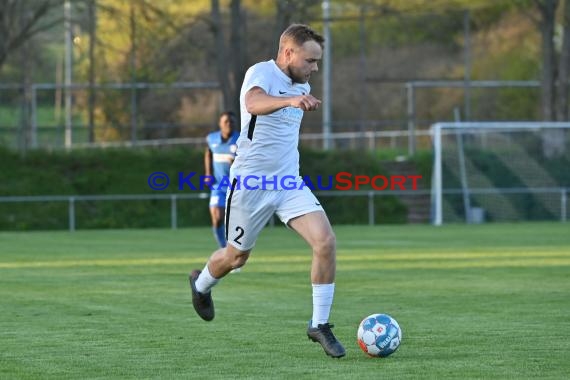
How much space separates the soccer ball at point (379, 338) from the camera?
8.98 metres

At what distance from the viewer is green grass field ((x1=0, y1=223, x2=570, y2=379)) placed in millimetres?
8664

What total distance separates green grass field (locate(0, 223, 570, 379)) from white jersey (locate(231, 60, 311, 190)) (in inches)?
47.3

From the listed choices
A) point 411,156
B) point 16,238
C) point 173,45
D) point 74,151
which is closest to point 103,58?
point 173,45

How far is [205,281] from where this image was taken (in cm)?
1024

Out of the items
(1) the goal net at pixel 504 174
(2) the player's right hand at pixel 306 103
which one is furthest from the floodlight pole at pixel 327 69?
(2) the player's right hand at pixel 306 103

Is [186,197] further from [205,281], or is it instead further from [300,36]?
[300,36]

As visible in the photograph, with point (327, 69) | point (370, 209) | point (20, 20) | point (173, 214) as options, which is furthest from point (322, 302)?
point (327, 69)

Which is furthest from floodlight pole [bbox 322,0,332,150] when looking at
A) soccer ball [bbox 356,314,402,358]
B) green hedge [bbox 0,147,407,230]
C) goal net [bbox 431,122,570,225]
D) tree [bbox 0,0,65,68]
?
soccer ball [bbox 356,314,402,358]

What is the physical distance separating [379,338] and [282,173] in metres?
1.37

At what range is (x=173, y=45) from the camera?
38.3m

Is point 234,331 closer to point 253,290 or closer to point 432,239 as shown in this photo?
point 253,290

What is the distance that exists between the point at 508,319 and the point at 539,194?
23966mm

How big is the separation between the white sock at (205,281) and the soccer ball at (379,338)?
5.06ft

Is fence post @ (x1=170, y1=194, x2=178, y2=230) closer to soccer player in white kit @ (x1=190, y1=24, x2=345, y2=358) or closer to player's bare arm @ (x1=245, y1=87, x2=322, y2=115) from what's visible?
soccer player in white kit @ (x1=190, y1=24, x2=345, y2=358)
